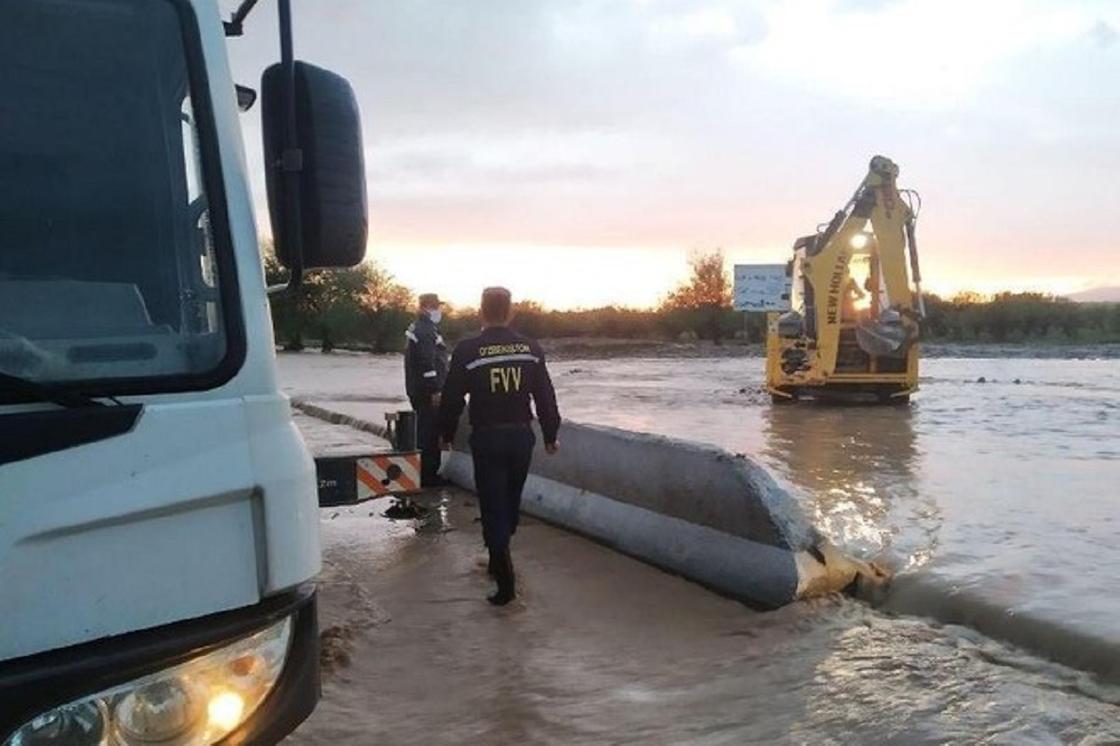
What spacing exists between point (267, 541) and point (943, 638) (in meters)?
4.30

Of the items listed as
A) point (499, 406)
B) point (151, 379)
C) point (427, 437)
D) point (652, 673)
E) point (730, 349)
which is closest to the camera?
point (151, 379)

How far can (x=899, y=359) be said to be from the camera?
19.2 meters

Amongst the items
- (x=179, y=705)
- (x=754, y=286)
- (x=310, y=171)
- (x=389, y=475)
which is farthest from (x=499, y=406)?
(x=754, y=286)

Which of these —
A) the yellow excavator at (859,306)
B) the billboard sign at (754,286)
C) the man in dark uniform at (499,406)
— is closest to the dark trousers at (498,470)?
the man in dark uniform at (499,406)

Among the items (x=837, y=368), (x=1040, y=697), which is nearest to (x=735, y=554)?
(x=1040, y=697)

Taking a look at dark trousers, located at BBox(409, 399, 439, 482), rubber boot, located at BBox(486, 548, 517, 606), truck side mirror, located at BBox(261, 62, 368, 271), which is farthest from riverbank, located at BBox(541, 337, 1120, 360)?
truck side mirror, located at BBox(261, 62, 368, 271)

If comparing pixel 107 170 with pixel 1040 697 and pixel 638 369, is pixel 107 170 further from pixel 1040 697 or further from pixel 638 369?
pixel 638 369

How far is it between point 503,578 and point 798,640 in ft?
5.81

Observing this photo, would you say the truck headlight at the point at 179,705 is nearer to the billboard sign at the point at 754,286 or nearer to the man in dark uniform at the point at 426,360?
the man in dark uniform at the point at 426,360

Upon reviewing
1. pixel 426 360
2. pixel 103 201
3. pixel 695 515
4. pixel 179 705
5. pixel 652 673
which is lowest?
pixel 652 673

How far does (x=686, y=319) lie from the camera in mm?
61750

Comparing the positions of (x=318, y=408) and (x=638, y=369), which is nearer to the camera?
(x=318, y=408)

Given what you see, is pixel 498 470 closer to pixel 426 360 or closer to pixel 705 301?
pixel 426 360

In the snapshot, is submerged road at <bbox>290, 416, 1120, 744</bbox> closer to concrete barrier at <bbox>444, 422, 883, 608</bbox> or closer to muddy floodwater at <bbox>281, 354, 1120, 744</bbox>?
muddy floodwater at <bbox>281, 354, 1120, 744</bbox>
